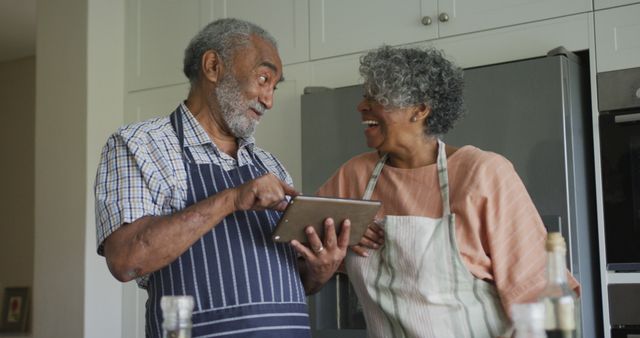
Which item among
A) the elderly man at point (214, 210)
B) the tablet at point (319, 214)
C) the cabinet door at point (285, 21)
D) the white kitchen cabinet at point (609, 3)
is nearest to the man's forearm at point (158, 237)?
the elderly man at point (214, 210)

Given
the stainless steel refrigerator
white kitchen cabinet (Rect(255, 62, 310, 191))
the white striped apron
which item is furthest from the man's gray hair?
white kitchen cabinet (Rect(255, 62, 310, 191))

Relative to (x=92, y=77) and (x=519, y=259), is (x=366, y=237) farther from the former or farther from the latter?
(x=92, y=77)

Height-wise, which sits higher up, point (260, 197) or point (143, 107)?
point (143, 107)

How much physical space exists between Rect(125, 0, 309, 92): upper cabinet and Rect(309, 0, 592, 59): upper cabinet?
0.08m

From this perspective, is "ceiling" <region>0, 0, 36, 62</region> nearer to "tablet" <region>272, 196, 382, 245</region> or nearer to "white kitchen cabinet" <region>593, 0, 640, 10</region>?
"white kitchen cabinet" <region>593, 0, 640, 10</region>

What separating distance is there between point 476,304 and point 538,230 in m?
0.17

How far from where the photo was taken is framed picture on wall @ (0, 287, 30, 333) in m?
4.42

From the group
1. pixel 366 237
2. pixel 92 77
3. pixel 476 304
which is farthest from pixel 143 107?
pixel 476 304

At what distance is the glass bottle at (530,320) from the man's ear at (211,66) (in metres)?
0.98

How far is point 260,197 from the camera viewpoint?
1.28 meters

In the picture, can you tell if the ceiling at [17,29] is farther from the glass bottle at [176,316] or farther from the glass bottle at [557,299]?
the glass bottle at [557,299]

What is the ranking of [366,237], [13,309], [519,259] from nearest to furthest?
[519,259] → [366,237] → [13,309]

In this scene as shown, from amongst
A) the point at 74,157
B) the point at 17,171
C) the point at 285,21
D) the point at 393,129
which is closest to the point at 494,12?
the point at 285,21

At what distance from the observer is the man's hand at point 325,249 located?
138 centimetres
